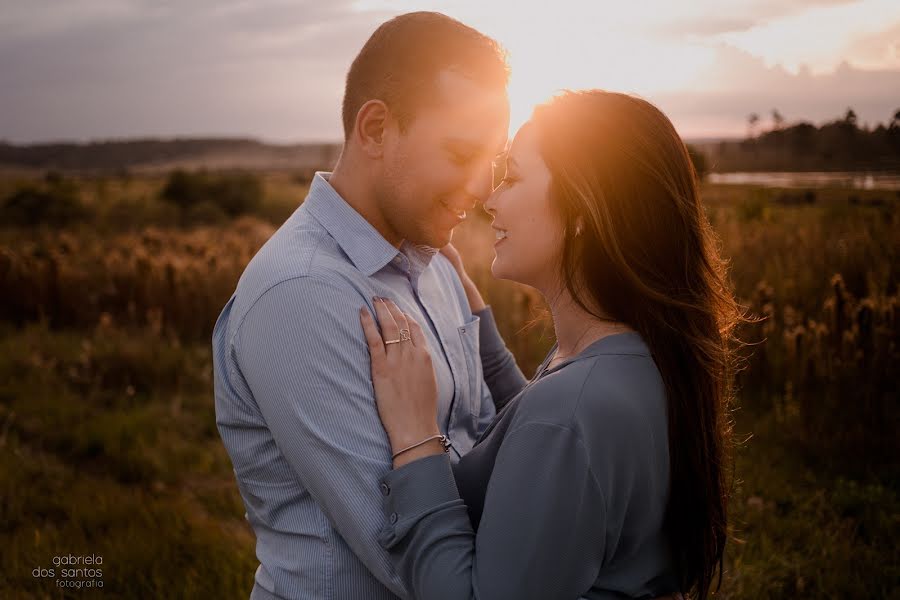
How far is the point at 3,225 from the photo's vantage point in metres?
24.5

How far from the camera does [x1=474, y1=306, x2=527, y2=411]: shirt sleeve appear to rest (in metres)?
3.32

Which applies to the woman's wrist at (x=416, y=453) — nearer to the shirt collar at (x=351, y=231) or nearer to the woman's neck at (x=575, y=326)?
the woman's neck at (x=575, y=326)

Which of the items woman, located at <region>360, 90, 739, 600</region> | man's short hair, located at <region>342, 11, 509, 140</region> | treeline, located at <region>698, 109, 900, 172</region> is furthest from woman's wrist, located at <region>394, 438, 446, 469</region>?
treeline, located at <region>698, 109, 900, 172</region>

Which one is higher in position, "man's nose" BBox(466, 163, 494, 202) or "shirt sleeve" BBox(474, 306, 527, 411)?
"man's nose" BBox(466, 163, 494, 202)

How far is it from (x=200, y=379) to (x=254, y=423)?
560cm

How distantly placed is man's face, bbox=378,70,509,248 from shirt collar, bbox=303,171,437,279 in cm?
18

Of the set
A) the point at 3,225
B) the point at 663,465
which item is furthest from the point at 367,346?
the point at 3,225

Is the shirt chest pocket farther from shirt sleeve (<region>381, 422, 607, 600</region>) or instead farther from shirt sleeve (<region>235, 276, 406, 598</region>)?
shirt sleeve (<region>381, 422, 607, 600</region>)

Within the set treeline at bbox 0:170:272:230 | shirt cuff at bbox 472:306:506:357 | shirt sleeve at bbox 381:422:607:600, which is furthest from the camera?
treeline at bbox 0:170:272:230

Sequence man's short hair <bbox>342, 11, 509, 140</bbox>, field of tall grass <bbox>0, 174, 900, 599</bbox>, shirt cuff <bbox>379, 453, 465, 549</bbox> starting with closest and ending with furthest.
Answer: shirt cuff <bbox>379, 453, 465, 549</bbox> → man's short hair <bbox>342, 11, 509, 140</bbox> → field of tall grass <bbox>0, 174, 900, 599</bbox>

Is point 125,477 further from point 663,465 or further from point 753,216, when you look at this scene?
point 753,216

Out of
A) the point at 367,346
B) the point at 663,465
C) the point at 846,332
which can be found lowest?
the point at 846,332

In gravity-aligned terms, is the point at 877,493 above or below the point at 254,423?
below

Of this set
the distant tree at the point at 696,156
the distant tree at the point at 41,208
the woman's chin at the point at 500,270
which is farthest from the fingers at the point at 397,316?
the distant tree at the point at 41,208
